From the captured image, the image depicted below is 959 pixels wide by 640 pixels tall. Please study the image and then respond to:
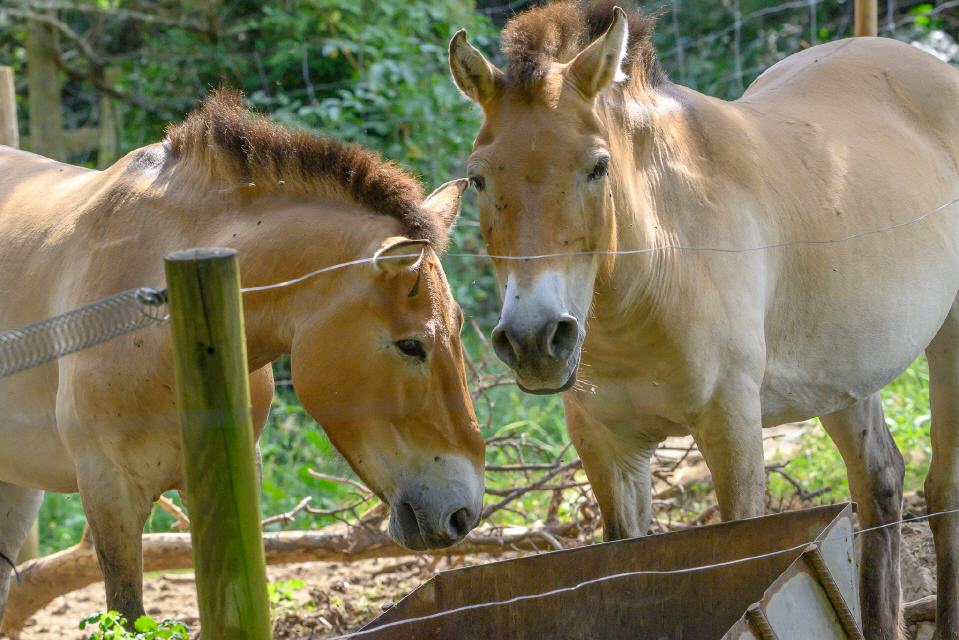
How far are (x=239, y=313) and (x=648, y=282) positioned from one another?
143 cm

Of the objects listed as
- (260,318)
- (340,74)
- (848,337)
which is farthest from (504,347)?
(340,74)

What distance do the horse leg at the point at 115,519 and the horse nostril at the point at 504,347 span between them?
1096mm

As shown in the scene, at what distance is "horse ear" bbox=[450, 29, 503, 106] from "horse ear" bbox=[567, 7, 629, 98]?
0.20m

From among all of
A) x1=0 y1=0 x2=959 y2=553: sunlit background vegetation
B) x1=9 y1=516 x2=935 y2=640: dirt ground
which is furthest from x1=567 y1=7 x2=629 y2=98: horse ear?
x1=0 y1=0 x2=959 y2=553: sunlit background vegetation

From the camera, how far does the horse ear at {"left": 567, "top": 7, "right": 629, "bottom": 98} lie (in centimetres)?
273

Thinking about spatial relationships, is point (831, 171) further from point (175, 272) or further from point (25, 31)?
point (25, 31)

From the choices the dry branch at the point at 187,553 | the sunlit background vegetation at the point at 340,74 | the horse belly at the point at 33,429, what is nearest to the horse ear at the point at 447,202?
the horse belly at the point at 33,429

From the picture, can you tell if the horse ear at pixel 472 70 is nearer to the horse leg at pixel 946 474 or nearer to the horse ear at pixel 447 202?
the horse ear at pixel 447 202

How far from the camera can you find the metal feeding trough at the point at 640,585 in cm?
264

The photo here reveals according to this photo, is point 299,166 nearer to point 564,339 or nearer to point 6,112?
point 564,339

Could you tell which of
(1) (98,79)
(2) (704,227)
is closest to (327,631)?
(2) (704,227)

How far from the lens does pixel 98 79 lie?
8.17m

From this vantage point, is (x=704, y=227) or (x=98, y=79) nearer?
Result: (x=704, y=227)

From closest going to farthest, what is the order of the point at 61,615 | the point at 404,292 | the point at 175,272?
1. the point at 175,272
2. the point at 404,292
3. the point at 61,615
